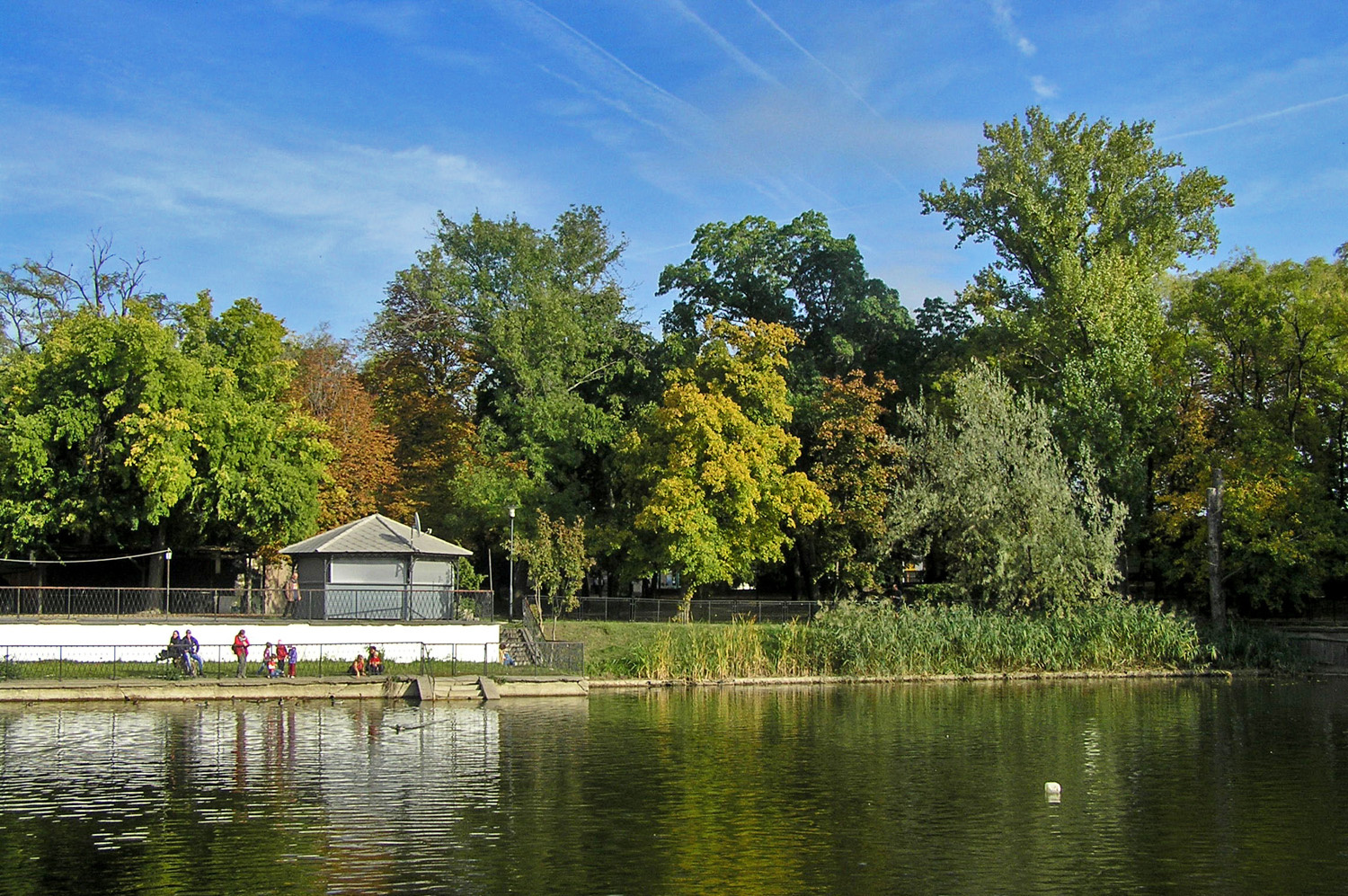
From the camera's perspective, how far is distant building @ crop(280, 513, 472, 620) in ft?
142

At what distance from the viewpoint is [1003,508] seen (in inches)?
1909

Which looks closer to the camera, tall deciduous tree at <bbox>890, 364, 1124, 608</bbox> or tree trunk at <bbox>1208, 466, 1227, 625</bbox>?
tall deciduous tree at <bbox>890, 364, 1124, 608</bbox>

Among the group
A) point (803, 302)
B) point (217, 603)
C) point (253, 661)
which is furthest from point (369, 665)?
point (803, 302)

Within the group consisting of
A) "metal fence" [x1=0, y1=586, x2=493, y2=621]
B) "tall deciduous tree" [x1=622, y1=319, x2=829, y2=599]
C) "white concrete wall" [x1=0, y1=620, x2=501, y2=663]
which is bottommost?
"white concrete wall" [x1=0, y1=620, x2=501, y2=663]

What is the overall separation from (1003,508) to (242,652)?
2914 centimetres

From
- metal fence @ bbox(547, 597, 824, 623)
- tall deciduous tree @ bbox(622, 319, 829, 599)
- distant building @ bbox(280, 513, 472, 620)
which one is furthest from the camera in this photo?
metal fence @ bbox(547, 597, 824, 623)

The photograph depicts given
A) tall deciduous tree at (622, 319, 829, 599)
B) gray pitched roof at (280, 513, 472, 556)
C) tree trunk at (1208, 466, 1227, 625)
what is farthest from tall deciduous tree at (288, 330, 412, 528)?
tree trunk at (1208, 466, 1227, 625)

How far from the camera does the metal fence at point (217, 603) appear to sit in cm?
4203

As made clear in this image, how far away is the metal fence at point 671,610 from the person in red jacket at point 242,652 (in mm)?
16391

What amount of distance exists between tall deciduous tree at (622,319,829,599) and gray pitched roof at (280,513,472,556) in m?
9.01

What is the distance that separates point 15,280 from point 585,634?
125ft

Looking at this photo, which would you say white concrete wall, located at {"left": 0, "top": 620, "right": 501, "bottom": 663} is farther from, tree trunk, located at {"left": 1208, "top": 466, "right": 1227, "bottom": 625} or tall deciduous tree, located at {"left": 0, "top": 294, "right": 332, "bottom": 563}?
tree trunk, located at {"left": 1208, "top": 466, "right": 1227, "bottom": 625}

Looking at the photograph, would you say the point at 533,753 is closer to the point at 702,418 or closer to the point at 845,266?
the point at 702,418

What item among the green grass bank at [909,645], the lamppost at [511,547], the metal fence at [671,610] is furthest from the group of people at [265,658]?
the metal fence at [671,610]
